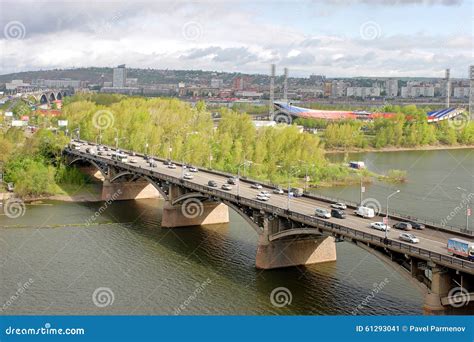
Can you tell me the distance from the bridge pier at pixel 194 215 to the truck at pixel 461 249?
22.2m

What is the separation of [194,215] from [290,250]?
41.4ft

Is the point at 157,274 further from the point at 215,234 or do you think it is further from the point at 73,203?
the point at 73,203

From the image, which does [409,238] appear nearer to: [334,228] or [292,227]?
[334,228]

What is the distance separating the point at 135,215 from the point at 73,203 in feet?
26.9

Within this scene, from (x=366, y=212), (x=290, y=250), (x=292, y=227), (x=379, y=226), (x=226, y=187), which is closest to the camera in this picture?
(x=379, y=226)

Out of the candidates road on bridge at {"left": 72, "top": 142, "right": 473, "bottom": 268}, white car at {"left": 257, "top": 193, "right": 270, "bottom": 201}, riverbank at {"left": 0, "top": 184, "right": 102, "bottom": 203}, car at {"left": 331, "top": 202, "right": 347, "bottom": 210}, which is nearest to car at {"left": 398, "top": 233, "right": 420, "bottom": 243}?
road on bridge at {"left": 72, "top": 142, "right": 473, "bottom": 268}

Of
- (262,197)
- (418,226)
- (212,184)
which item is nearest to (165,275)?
(262,197)

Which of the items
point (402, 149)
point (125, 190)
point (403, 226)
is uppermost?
point (403, 226)

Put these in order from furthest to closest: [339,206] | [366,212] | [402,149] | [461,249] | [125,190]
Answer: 1. [402,149]
2. [125,190]
3. [339,206]
4. [366,212]
5. [461,249]

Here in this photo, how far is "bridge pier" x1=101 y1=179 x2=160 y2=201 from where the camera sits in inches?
2202

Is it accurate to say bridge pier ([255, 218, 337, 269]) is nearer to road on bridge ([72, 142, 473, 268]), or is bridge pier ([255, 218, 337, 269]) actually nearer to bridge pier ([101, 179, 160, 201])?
road on bridge ([72, 142, 473, 268])

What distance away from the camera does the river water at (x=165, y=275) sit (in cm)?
2878

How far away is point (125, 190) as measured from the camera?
56156 mm

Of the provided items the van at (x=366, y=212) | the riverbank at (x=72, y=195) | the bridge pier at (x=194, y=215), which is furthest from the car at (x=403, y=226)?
the riverbank at (x=72, y=195)
